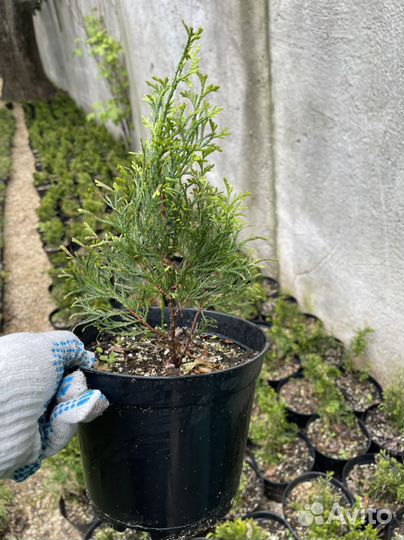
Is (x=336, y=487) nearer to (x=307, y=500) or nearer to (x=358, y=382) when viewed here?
(x=307, y=500)

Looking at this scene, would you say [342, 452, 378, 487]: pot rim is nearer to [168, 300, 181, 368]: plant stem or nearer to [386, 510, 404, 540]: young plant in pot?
[386, 510, 404, 540]: young plant in pot

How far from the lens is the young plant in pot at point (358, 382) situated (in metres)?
2.88

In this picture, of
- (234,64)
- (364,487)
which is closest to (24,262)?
(234,64)

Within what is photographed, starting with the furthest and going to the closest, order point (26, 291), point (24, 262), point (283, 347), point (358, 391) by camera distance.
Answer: point (24, 262), point (26, 291), point (283, 347), point (358, 391)

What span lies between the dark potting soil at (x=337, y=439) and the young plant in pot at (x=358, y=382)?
0.49 ft

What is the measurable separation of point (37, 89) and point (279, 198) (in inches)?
392

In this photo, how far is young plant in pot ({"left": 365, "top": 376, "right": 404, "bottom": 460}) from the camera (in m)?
2.60

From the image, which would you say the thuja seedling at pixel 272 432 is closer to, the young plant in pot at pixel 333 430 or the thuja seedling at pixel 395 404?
the young plant in pot at pixel 333 430

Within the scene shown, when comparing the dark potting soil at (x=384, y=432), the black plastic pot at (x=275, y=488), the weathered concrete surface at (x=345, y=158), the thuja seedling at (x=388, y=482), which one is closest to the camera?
the thuja seedling at (x=388, y=482)

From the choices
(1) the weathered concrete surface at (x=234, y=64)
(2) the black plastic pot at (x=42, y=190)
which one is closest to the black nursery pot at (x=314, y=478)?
(1) the weathered concrete surface at (x=234, y=64)

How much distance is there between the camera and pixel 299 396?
304 centimetres

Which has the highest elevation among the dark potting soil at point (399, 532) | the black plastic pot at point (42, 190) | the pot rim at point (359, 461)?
the black plastic pot at point (42, 190)

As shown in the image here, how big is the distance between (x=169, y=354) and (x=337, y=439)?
1528mm

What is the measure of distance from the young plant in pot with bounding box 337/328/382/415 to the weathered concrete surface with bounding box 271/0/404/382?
0.25 ft
